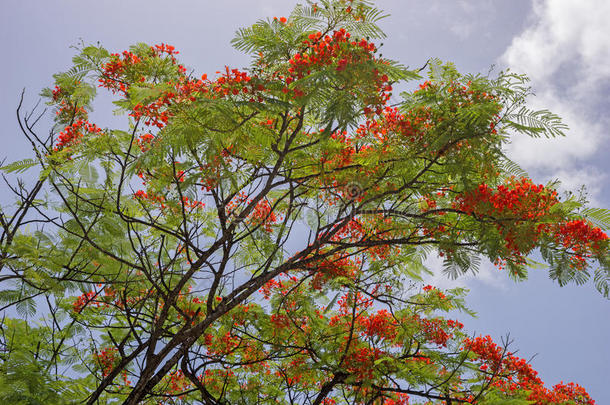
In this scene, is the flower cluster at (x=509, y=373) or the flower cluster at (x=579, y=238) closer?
the flower cluster at (x=579, y=238)

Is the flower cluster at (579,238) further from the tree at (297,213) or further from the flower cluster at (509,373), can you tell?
the flower cluster at (509,373)

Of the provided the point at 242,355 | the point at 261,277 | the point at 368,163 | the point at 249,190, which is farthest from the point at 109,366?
the point at 368,163

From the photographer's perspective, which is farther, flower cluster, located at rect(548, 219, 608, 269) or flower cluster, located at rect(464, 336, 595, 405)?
flower cluster, located at rect(464, 336, 595, 405)

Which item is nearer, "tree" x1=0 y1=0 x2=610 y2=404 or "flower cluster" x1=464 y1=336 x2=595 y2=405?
"tree" x1=0 y1=0 x2=610 y2=404

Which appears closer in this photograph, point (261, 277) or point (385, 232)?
point (261, 277)

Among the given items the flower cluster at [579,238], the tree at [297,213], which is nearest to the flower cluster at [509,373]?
the tree at [297,213]

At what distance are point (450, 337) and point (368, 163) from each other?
351 cm

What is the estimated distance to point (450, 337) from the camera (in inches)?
278

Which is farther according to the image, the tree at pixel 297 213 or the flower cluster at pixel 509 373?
the flower cluster at pixel 509 373

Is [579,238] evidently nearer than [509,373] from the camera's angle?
Yes

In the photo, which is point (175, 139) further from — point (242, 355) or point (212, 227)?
point (242, 355)

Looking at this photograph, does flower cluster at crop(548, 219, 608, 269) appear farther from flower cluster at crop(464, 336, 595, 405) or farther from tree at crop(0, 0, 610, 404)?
flower cluster at crop(464, 336, 595, 405)

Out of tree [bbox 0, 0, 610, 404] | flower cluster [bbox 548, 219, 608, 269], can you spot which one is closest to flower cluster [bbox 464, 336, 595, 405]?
tree [bbox 0, 0, 610, 404]

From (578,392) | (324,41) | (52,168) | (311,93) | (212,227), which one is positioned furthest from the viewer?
(212,227)
